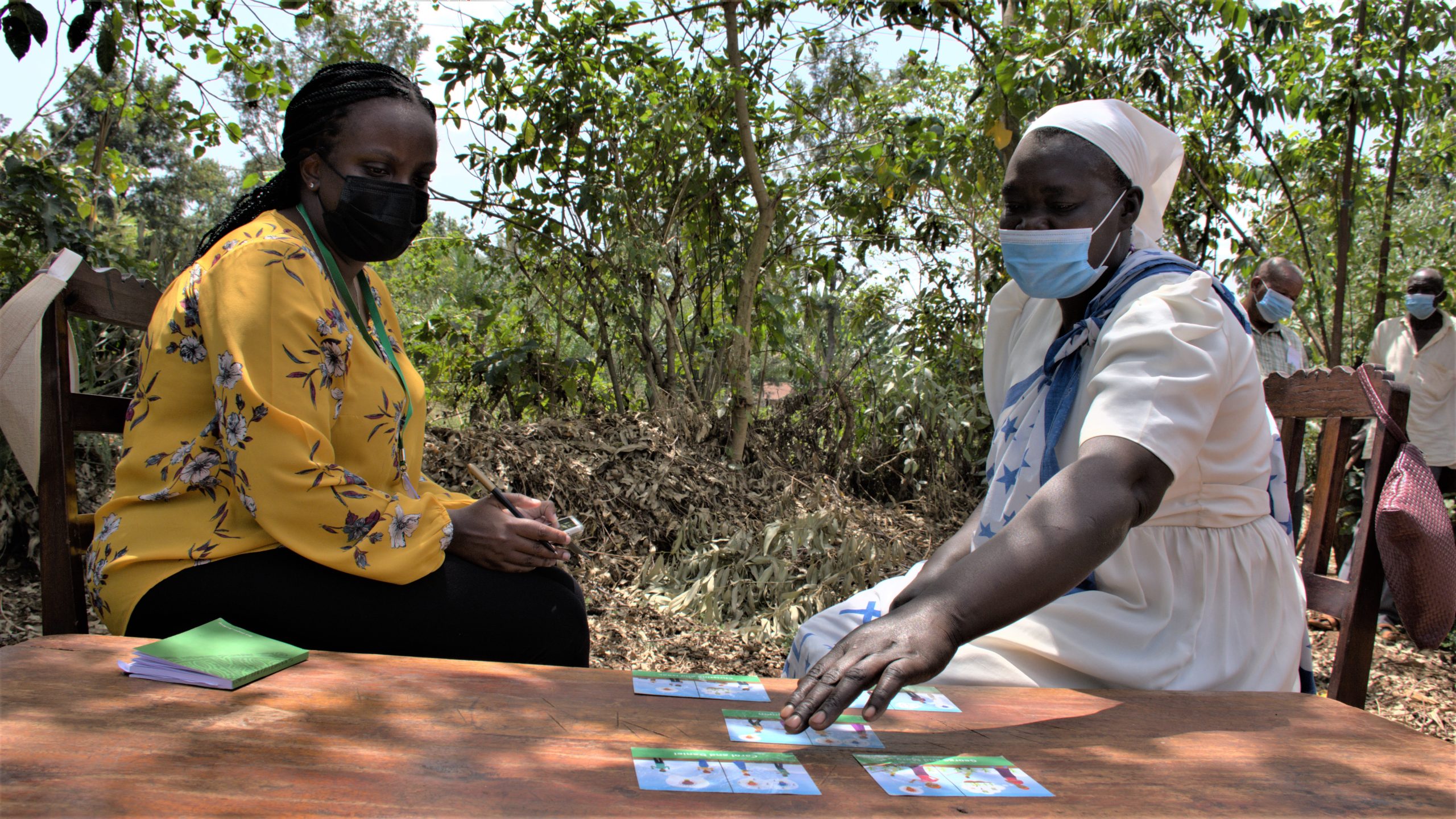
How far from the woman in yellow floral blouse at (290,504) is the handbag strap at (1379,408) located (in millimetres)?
1704

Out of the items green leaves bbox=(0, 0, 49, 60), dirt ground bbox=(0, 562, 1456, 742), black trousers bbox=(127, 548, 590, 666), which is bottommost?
dirt ground bbox=(0, 562, 1456, 742)

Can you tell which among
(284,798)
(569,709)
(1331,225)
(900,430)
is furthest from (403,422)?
(1331,225)

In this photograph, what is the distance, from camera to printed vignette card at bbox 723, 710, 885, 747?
1.23 meters

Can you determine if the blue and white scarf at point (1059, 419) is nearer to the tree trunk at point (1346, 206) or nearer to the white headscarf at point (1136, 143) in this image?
the white headscarf at point (1136, 143)

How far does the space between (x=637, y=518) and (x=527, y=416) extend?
→ 1089 mm

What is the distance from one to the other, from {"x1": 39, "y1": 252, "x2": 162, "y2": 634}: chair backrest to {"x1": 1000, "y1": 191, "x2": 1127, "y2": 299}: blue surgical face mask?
1.86 meters

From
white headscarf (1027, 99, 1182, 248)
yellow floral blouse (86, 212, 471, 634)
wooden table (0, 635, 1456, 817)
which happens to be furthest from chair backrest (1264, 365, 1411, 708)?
yellow floral blouse (86, 212, 471, 634)

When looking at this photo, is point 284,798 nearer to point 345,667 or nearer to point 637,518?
point 345,667

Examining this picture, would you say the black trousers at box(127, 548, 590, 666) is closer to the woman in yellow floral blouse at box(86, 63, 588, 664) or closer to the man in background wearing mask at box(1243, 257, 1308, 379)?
the woman in yellow floral blouse at box(86, 63, 588, 664)

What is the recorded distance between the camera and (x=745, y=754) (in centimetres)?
116

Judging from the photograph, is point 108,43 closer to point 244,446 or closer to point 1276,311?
point 244,446

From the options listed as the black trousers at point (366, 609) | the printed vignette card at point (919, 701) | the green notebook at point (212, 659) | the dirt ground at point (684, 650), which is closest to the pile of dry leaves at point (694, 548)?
the dirt ground at point (684, 650)

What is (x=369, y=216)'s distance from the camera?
80.1 inches

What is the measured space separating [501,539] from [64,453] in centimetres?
84
